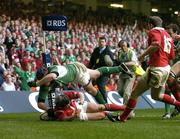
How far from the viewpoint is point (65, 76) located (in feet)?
46.2

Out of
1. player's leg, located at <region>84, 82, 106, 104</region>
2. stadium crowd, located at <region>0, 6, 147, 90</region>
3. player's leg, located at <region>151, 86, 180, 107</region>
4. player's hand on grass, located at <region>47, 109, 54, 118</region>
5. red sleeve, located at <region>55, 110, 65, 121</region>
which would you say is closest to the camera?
player's leg, located at <region>151, 86, 180, 107</region>

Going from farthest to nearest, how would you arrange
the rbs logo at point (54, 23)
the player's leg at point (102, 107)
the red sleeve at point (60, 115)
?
the rbs logo at point (54, 23), the red sleeve at point (60, 115), the player's leg at point (102, 107)

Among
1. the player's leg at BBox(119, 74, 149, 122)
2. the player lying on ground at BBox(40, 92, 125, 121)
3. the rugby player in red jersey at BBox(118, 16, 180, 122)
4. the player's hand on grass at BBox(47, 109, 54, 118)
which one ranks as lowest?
the player's hand on grass at BBox(47, 109, 54, 118)

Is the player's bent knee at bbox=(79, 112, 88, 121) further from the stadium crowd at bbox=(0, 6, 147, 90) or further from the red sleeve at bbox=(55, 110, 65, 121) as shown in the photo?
the stadium crowd at bbox=(0, 6, 147, 90)

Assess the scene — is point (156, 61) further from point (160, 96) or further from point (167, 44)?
point (160, 96)

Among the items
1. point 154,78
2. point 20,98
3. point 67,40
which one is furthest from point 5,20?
point 154,78

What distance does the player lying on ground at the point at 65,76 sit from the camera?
1397 centimetres

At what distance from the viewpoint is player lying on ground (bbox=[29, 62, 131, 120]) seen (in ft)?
45.8

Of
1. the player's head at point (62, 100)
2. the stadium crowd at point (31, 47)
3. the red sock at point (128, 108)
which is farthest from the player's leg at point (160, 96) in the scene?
the stadium crowd at point (31, 47)

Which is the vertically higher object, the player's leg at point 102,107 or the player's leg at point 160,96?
the player's leg at point 160,96

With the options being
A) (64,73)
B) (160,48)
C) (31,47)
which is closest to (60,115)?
(64,73)

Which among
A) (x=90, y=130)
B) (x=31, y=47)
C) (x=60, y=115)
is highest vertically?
(x=90, y=130)

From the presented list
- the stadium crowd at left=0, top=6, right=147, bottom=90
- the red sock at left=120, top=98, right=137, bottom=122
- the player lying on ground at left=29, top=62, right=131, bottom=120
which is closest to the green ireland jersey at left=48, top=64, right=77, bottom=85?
the player lying on ground at left=29, top=62, right=131, bottom=120

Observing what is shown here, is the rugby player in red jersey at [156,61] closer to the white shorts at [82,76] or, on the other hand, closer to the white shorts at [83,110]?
the white shorts at [83,110]
